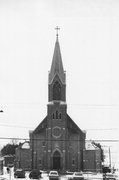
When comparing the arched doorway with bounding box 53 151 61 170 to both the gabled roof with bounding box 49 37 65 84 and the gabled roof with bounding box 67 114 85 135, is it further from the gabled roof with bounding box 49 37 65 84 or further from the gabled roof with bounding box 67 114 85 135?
the gabled roof with bounding box 49 37 65 84

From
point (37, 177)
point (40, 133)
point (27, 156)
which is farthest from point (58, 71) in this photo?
point (37, 177)

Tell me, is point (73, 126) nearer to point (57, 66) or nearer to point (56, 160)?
point (56, 160)

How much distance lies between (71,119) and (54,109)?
14.9 ft

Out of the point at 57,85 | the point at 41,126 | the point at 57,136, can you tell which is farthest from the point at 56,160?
the point at 57,85

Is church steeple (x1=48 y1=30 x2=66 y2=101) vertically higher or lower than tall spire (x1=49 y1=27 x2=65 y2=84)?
lower

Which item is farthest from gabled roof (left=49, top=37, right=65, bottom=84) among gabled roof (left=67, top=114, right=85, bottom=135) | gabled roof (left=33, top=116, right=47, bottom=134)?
gabled roof (left=33, top=116, right=47, bottom=134)

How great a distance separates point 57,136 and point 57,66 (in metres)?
14.2

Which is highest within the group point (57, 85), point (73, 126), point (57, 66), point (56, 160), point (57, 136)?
point (57, 66)

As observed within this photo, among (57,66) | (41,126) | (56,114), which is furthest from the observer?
(41,126)

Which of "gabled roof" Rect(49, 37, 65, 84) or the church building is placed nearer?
the church building

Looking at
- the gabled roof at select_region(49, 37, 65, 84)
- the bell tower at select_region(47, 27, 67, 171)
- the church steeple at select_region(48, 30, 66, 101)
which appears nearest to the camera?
the bell tower at select_region(47, 27, 67, 171)

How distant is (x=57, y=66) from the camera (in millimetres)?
81250

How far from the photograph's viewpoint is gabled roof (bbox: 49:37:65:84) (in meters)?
80.4

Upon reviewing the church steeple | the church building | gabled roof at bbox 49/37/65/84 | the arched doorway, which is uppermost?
gabled roof at bbox 49/37/65/84
